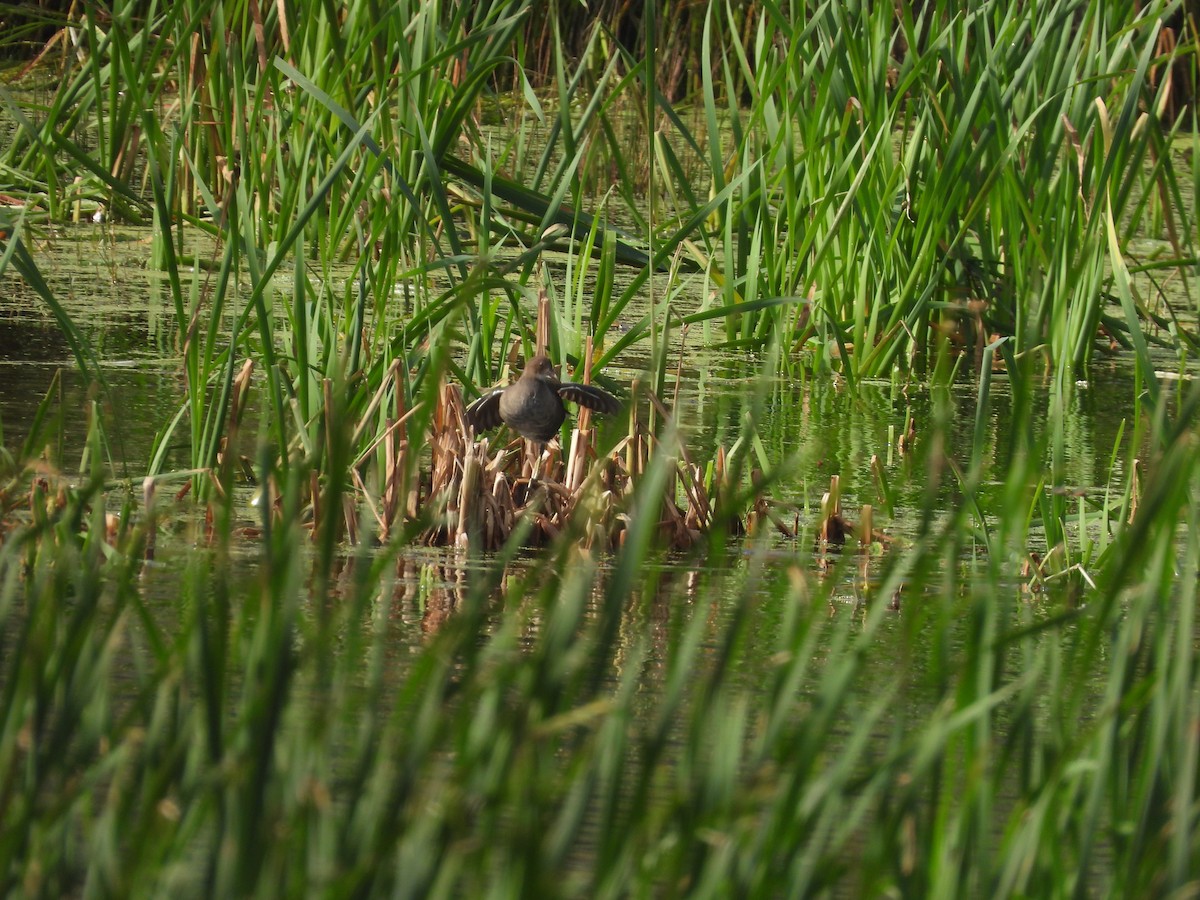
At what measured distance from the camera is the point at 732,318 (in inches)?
132

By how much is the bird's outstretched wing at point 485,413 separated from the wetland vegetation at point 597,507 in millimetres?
55

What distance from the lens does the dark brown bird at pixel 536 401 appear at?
203cm

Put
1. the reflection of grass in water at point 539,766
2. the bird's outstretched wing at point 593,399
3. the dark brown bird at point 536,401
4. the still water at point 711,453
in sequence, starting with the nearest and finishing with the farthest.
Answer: the reflection of grass in water at point 539,766 → the still water at point 711,453 → the dark brown bird at point 536,401 → the bird's outstretched wing at point 593,399

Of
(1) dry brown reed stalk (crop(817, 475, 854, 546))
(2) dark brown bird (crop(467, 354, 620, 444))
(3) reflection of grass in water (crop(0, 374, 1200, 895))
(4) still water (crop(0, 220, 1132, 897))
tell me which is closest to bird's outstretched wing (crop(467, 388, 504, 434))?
(2) dark brown bird (crop(467, 354, 620, 444))

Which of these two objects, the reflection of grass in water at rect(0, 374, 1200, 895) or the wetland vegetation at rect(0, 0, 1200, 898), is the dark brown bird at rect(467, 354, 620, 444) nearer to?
the wetland vegetation at rect(0, 0, 1200, 898)

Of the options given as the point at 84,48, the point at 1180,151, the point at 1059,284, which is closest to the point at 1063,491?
the point at 1059,284

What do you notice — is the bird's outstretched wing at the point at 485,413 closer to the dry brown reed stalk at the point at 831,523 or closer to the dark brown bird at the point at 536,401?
the dark brown bird at the point at 536,401

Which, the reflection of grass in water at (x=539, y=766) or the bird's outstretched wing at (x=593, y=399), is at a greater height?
the bird's outstretched wing at (x=593, y=399)

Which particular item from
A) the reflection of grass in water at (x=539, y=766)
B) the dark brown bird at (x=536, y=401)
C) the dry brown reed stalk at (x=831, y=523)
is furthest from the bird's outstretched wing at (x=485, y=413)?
the reflection of grass in water at (x=539, y=766)

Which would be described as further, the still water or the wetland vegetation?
the still water

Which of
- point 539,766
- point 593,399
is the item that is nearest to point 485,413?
point 593,399

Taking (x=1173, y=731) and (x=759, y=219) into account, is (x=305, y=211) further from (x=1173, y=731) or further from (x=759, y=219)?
(x=759, y=219)

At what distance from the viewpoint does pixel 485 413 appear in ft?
7.01

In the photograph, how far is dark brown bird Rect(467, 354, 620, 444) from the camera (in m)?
2.03
